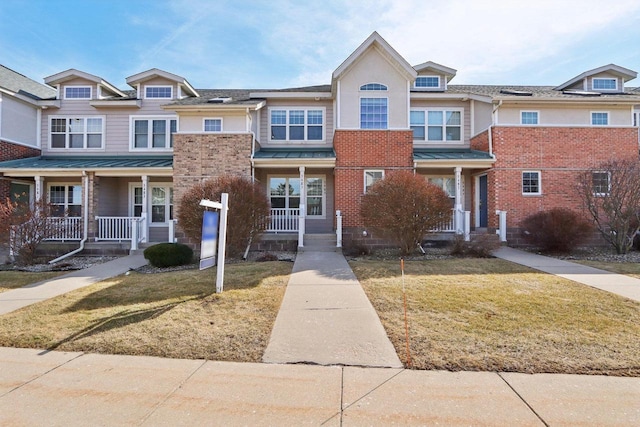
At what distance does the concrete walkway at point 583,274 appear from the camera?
22.4 feet

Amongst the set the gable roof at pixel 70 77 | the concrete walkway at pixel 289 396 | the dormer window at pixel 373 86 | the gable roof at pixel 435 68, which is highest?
the gable roof at pixel 435 68

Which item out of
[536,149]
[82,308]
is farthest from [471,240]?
[82,308]

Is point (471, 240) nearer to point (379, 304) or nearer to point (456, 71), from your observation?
point (379, 304)

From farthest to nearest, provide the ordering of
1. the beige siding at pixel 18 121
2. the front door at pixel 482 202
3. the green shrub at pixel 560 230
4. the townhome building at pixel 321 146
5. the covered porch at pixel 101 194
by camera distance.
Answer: the front door at pixel 482 202
the beige siding at pixel 18 121
the townhome building at pixel 321 146
the covered porch at pixel 101 194
the green shrub at pixel 560 230

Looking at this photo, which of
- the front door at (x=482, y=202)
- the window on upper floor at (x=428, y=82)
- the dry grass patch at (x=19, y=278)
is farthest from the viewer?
the window on upper floor at (x=428, y=82)

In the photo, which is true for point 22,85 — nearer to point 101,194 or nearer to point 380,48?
point 101,194

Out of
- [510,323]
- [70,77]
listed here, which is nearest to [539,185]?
[510,323]

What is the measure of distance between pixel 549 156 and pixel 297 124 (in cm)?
1141

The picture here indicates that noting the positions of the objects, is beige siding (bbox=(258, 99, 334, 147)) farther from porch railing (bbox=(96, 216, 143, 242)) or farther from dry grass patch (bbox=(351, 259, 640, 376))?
dry grass patch (bbox=(351, 259, 640, 376))

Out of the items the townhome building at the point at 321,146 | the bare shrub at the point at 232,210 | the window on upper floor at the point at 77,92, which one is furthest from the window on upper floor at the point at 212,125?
the window on upper floor at the point at 77,92

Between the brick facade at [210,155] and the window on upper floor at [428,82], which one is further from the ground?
the window on upper floor at [428,82]

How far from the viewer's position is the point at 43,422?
275 centimetres

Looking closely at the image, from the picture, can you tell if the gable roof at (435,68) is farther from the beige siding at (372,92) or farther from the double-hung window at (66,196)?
the double-hung window at (66,196)

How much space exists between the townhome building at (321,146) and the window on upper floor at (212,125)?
0.06 meters
